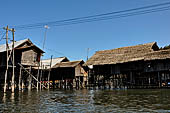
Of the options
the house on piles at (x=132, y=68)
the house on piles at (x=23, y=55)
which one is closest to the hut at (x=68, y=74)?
Result: the house on piles at (x=132, y=68)

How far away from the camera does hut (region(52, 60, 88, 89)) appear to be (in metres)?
35.8

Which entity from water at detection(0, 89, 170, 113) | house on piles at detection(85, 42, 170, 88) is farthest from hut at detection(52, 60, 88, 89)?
water at detection(0, 89, 170, 113)

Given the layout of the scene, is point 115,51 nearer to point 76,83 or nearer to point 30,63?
point 76,83

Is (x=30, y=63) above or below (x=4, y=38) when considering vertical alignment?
below

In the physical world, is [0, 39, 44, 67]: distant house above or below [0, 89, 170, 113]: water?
above

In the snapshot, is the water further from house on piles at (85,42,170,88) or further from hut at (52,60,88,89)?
hut at (52,60,88,89)

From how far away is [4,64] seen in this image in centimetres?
3084

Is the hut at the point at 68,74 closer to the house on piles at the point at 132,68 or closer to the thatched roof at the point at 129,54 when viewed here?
the house on piles at the point at 132,68

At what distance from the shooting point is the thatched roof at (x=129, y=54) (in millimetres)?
25578

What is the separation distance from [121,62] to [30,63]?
47.7ft

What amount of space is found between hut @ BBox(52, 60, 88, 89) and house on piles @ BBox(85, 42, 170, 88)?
4.79 meters

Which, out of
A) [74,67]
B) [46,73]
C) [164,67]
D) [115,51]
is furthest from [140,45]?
[46,73]

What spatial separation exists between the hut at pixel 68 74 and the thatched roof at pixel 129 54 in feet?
17.5

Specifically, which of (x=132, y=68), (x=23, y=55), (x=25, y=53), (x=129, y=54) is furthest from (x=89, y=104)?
(x=25, y=53)
